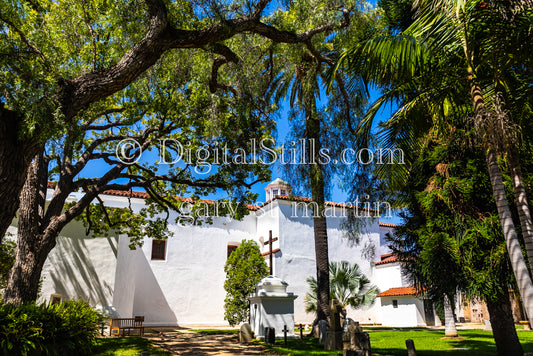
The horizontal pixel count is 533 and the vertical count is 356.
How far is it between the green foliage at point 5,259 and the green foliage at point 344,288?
15.6 metres

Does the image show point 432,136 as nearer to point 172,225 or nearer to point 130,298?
point 130,298

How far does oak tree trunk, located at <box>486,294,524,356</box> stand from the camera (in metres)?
8.25

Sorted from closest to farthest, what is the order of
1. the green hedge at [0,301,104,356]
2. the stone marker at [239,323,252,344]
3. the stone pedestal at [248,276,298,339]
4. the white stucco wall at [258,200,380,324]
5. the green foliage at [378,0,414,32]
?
the green hedge at [0,301,104,356] → the green foliage at [378,0,414,32] → the stone marker at [239,323,252,344] → the stone pedestal at [248,276,298,339] → the white stucco wall at [258,200,380,324]

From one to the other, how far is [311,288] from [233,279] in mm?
5908

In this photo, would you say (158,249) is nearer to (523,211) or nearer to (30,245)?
(30,245)

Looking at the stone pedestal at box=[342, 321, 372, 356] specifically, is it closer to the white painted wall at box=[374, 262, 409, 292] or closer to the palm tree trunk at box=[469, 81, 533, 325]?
the palm tree trunk at box=[469, 81, 533, 325]

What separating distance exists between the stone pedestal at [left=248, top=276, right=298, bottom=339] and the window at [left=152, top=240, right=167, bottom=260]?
1243 cm

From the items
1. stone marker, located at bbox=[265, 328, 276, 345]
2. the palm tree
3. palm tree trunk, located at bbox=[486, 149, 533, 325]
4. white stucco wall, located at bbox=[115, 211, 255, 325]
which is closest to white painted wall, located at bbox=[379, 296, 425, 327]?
white stucco wall, located at bbox=[115, 211, 255, 325]

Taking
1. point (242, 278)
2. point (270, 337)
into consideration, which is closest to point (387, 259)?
point (242, 278)

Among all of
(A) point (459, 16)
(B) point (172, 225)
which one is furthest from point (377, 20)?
(B) point (172, 225)

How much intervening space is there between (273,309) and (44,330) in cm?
705

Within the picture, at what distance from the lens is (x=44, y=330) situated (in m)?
7.05

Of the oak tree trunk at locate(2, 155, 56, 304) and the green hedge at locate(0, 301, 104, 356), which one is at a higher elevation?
the oak tree trunk at locate(2, 155, 56, 304)

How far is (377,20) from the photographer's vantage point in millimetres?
10531
